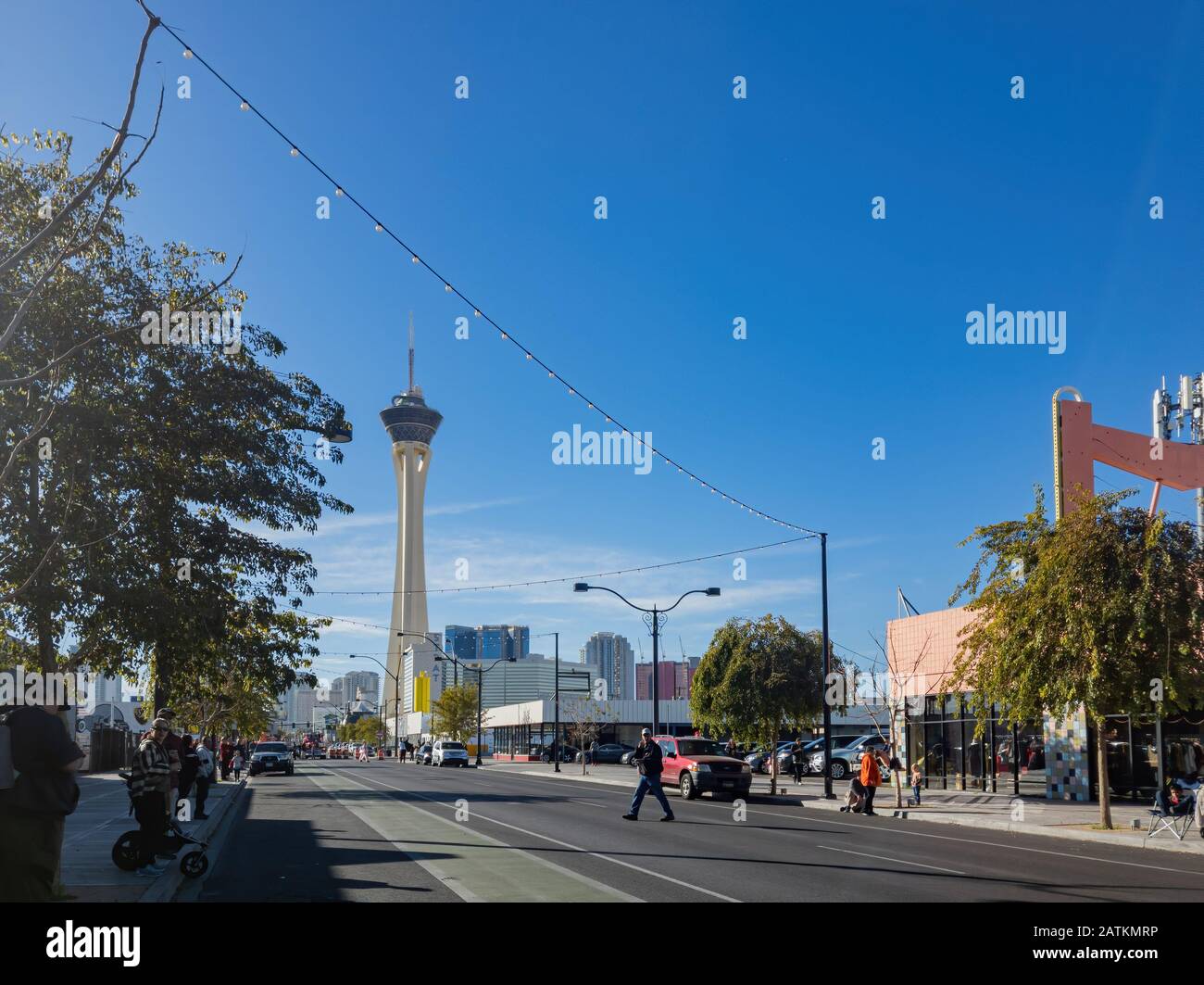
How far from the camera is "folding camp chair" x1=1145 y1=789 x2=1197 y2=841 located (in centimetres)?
2000

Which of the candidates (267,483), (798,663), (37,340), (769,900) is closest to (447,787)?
(798,663)

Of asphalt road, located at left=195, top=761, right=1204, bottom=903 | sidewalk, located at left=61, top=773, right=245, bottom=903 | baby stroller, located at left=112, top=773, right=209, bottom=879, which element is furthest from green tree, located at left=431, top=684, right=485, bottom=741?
baby stroller, located at left=112, top=773, right=209, bottom=879

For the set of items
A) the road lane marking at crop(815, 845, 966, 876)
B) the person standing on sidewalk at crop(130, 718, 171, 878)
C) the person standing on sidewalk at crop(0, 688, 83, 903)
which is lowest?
the road lane marking at crop(815, 845, 966, 876)

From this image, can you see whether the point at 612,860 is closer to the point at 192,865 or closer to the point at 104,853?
the point at 192,865

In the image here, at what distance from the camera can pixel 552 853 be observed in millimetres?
16172

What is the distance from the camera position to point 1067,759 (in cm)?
3106

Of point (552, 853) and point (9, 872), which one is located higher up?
point (9, 872)

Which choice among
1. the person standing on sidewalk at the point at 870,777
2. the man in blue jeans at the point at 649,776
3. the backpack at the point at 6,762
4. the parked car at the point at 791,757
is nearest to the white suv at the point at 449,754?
the parked car at the point at 791,757

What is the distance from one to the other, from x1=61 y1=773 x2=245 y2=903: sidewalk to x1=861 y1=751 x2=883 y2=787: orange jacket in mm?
14551

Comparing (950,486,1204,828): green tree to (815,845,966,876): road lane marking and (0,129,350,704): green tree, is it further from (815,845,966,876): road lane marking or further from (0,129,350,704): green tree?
(0,129,350,704): green tree

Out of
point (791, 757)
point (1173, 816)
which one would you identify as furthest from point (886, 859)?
point (791, 757)

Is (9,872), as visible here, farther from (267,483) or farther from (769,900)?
(267,483)

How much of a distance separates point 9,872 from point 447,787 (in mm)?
31131

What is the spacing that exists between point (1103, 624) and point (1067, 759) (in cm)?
1098
